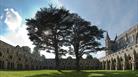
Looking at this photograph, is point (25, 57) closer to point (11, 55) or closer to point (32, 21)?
point (11, 55)

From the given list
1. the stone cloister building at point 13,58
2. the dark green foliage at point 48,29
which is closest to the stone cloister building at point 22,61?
the stone cloister building at point 13,58

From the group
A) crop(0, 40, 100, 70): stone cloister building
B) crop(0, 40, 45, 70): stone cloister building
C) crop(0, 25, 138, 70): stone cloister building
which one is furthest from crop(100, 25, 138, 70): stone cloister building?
crop(0, 40, 45, 70): stone cloister building

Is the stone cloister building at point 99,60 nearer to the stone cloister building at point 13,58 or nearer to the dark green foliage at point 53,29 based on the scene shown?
the stone cloister building at point 13,58

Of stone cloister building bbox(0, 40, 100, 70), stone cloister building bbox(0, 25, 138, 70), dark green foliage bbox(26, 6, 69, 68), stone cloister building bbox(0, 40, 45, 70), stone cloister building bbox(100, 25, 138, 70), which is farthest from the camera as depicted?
stone cloister building bbox(0, 40, 100, 70)

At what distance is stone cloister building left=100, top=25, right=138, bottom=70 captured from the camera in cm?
6269

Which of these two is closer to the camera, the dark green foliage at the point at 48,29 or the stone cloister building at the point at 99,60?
the dark green foliage at the point at 48,29

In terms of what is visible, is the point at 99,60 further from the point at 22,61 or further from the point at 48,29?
the point at 48,29

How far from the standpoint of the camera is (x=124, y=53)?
7069 centimetres

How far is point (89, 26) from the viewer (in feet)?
203

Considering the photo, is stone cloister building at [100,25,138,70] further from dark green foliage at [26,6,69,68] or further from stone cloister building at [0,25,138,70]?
dark green foliage at [26,6,69,68]

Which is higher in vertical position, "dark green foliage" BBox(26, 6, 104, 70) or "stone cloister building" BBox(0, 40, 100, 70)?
"dark green foliage" BBox(26, 6, 104, 70)

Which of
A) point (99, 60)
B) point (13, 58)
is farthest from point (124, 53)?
point (99, 60)

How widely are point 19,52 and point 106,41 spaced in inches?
2370

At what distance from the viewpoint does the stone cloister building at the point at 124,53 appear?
6269 centimetres
